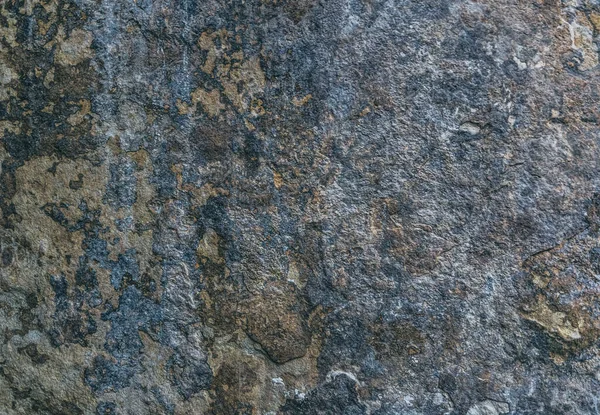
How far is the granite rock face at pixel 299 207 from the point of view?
991 mm

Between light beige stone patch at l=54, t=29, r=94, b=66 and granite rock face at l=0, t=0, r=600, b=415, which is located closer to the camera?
granite rock face at l=0, t=0, r=600, b=415

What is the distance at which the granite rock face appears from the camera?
99cm

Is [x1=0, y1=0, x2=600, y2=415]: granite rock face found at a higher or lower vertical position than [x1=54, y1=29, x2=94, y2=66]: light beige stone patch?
lower

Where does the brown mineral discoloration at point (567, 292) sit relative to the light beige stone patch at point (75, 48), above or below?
below

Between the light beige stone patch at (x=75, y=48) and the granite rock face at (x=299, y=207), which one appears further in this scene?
the light beige stone patch at (x=75, y=48)

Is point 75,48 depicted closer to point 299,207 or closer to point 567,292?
point 299,207

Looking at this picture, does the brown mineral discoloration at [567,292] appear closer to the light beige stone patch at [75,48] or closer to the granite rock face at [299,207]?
the granite rock face at [299,207]

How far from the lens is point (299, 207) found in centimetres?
106

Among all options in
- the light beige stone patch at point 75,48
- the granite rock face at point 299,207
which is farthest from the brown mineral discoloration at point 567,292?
the light beige stone patch at point 75,48

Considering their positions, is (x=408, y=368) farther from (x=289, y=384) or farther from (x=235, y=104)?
(x=235, y=104)

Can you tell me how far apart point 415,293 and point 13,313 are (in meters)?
0.63

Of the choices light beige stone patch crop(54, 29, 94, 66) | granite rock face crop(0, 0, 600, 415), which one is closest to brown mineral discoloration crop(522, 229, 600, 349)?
granite rock face crop(0, 0, 600, 415)

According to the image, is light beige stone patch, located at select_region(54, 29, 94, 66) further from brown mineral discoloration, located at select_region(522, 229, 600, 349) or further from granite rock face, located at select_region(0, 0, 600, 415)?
brown mineral discoloration, located at select_region(522, 229, 600, 349)

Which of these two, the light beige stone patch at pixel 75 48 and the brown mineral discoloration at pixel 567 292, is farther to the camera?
the light beige stone patch at pixel 75 48
